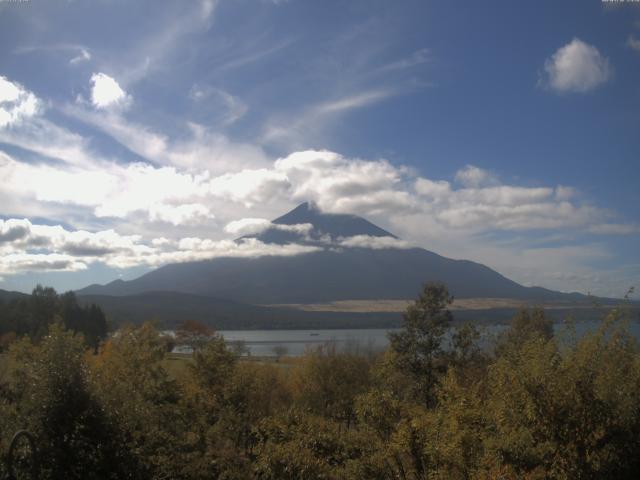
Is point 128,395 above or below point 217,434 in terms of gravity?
above

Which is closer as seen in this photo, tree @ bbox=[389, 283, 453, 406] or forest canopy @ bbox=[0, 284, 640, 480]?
forest canopy @ bbox=[0, 284, 640, 480]

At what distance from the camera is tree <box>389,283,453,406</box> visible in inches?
1228

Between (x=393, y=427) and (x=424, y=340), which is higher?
(x=424, y=340)

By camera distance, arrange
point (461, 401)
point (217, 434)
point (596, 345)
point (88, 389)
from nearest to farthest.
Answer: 1. point (596, 345)
2. point (461, 401)
3. point (88, 389)
4. point (217, 434)

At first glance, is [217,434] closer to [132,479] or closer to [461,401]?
[132,479]

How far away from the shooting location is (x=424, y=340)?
105 ft

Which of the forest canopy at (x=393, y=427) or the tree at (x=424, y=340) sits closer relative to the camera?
the forest canopy at (x=393, y=427)

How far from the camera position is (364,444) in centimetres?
1568

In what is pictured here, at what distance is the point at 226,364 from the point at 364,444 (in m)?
15.0

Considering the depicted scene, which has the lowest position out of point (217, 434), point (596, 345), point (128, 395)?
point (217, 434)

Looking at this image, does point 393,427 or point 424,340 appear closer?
point 393,427

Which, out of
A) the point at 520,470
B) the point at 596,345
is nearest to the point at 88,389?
the point at 520,470

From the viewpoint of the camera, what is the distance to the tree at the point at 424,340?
3119 centimetres

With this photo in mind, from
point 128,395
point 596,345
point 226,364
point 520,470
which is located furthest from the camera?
point 226,364
